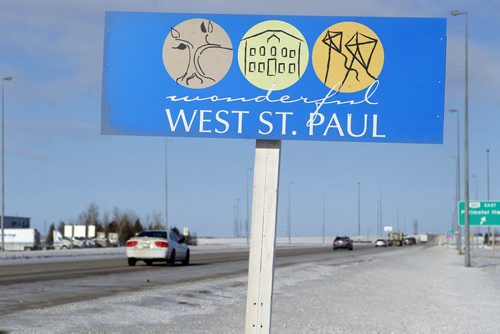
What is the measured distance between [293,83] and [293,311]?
34.7ft

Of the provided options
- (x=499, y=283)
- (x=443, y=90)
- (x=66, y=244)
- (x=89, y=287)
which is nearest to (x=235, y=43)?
(x=443, y=90)

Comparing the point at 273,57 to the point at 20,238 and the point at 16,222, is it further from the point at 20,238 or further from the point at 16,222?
the point at 16,222

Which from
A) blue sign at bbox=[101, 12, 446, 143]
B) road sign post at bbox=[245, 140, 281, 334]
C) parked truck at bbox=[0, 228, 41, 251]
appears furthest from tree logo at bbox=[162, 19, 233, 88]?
parked truck at bbox=[0, 228, 41, 251]

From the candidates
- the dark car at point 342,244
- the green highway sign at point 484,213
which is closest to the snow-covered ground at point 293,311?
the green highway sign at point 484,213

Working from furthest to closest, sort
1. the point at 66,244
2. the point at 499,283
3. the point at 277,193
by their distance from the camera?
the point at 66,244 < the point at 499,283 < the point at 277,193

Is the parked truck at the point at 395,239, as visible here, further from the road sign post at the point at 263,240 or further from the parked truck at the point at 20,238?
the road sign post at the point at 263,240

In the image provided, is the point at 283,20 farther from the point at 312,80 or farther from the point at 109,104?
the point at 109,104

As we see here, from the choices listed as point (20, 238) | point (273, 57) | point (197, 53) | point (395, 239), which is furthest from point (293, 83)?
point (395, 239)

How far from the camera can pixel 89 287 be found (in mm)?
23500

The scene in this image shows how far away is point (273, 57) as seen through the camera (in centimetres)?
768

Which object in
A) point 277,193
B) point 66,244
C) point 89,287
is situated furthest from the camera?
point 66,244

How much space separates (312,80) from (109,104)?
1.71 m

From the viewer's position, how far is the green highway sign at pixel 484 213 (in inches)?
2244

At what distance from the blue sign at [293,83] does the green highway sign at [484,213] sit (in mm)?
50846
